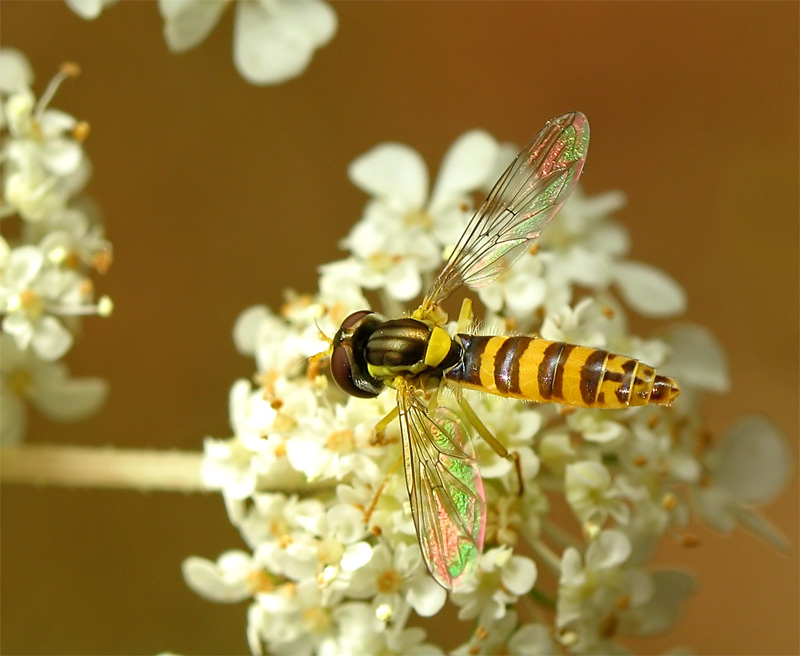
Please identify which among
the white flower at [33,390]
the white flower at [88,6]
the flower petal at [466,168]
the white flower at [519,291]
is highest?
the white flower at [88,6]

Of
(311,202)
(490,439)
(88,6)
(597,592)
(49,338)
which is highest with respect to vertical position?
(311,202)

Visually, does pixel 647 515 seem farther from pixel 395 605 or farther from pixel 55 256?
pixel 55 256

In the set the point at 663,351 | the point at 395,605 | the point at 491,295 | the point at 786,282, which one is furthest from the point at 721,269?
the point at 395,605

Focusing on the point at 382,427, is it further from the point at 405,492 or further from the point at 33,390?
the point at 33,390

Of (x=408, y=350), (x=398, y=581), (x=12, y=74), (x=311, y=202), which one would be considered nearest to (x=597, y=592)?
(x=398, y=581)

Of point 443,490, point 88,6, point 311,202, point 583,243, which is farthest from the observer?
point 311,202

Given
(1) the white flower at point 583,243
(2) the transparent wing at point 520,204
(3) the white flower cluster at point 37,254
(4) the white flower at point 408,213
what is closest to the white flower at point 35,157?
(3) the white flower cluster at point 37,254

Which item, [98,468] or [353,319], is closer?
[353,319]

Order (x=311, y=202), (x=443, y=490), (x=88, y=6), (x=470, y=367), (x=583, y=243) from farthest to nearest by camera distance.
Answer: (x=311, y=202)
(x=583, y=243)
(x=88, y=6)
(x=470, y=367)
(x=443, y=490)

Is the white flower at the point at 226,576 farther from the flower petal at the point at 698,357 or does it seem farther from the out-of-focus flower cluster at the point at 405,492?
the flower petal at the point at 698,357
